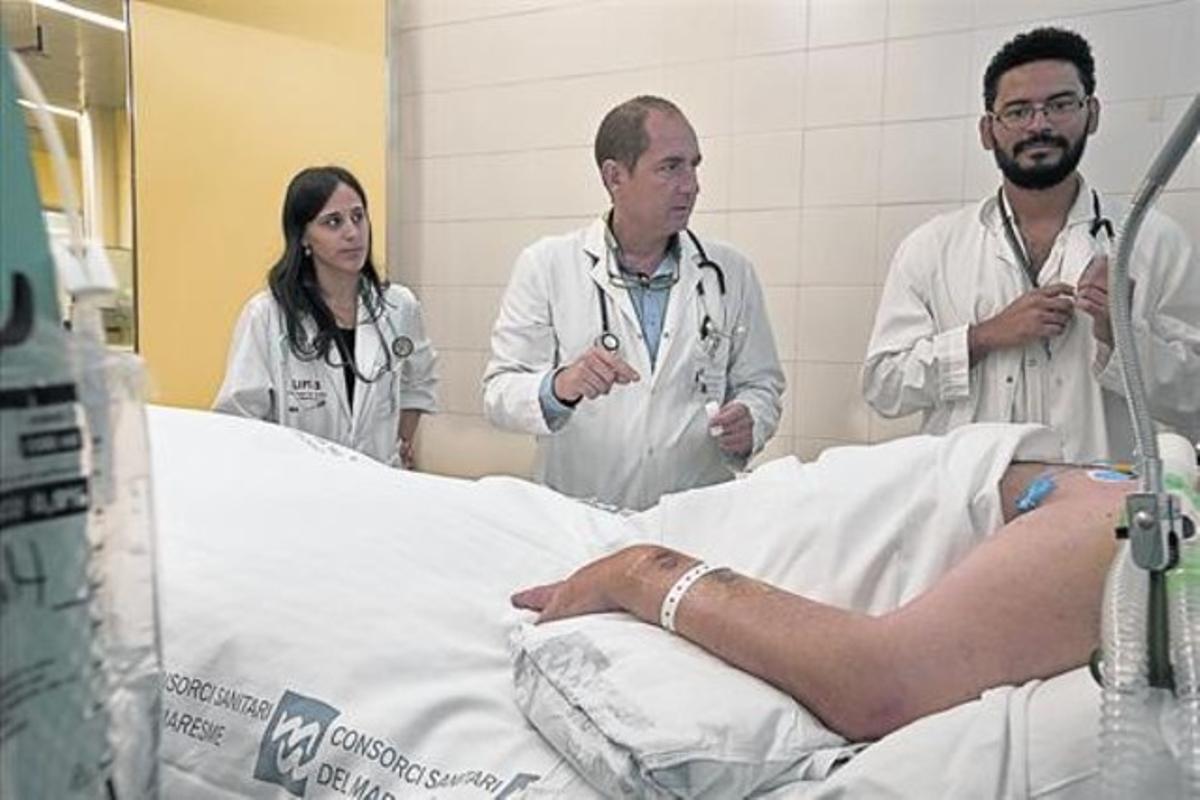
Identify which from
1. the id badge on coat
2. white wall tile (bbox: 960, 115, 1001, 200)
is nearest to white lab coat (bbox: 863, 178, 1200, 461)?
white wall tile (bbox: 960, 115, 1001, 200)

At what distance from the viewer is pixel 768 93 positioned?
98.5 inches

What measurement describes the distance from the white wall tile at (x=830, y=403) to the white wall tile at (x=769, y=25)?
2.65 feet

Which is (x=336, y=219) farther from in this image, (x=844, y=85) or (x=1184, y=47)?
(x=1184, y=47)

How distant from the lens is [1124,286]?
0.66 metres

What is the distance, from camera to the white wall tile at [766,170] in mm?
2494

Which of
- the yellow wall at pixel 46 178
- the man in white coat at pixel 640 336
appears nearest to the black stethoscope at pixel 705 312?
the man in white coat at pixel 640 336

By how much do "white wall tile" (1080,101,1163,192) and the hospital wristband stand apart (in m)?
1.57

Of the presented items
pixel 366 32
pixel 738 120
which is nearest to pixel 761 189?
pixel 738 120

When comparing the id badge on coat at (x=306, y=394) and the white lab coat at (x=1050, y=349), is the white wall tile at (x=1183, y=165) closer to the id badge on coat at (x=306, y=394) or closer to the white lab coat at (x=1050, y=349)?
the white lab coat at (x=1050, y=349)

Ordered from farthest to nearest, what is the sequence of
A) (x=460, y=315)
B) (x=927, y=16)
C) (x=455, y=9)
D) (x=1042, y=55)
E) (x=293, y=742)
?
(x=460, y=315) < (x=455, y=9) < (x=927, y=16) < (x=1042, y=55) < (x=293, y=742)

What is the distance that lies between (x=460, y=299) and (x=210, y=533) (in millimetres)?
1845

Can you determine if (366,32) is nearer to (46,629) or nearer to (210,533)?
(210,533)

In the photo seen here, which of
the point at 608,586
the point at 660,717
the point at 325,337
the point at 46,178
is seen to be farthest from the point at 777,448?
the point at 46,178

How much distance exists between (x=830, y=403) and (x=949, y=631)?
160 centimetres
